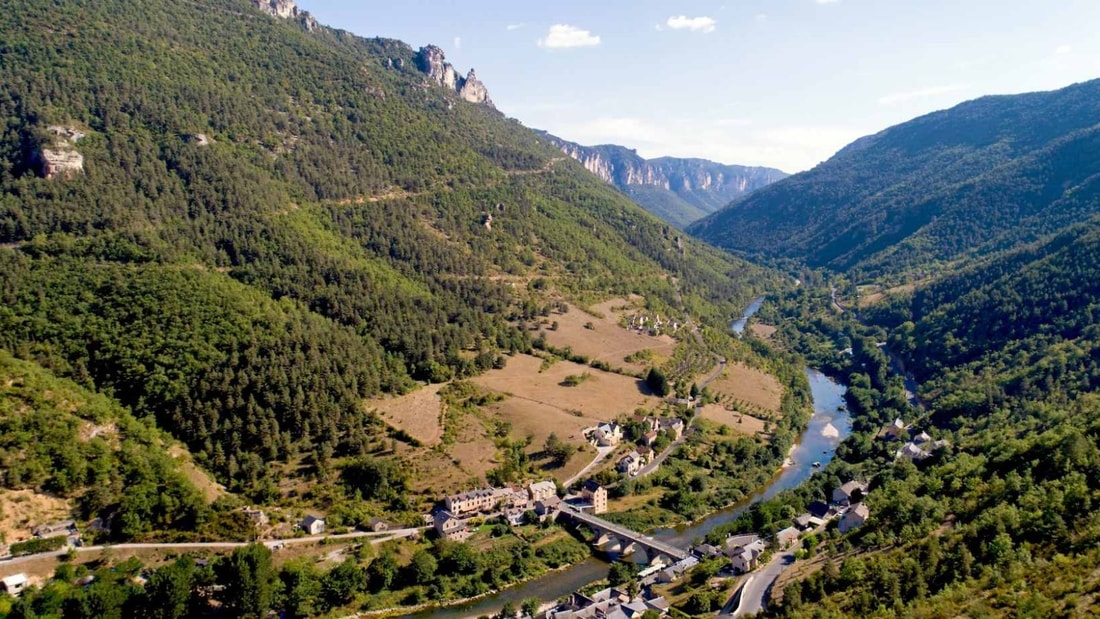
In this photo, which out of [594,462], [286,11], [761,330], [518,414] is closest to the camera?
[594,462]

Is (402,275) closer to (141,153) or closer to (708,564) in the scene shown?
(141,153)

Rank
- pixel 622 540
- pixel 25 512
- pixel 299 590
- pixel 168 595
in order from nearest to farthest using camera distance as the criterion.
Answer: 1. pixel 168 595
2. pixel 299 590
3. pixel 25 512
4. pixel 622 540

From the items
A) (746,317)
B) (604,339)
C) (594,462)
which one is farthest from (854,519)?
(746,317)

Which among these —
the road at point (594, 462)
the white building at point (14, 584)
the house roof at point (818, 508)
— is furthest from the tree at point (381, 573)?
the house roof at point (818, 508)

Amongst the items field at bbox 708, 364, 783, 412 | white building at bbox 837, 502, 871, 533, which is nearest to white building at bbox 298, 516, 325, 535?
white building at bbox 837, 502, 871, 533

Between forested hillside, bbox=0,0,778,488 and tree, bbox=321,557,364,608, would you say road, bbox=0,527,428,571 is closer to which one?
tree, bbox=321,557,364,608

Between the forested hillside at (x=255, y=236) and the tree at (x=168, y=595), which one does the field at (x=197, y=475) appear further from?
the tree at (x=168, y=595)

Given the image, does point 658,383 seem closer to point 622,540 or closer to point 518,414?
point 518,414

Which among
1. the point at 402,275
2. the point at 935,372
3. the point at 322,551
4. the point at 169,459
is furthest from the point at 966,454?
the point at 402,275
